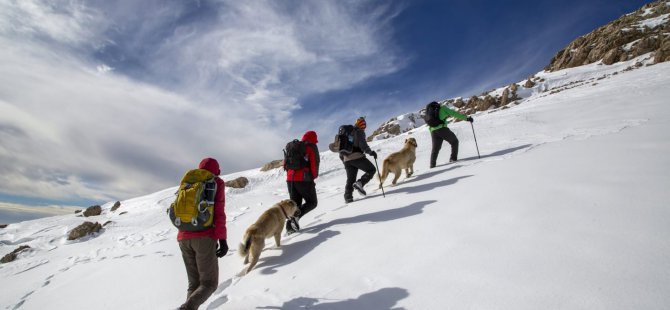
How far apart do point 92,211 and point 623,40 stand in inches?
3822

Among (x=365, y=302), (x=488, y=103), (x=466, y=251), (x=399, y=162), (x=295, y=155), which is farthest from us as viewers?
(x=488, y=103)

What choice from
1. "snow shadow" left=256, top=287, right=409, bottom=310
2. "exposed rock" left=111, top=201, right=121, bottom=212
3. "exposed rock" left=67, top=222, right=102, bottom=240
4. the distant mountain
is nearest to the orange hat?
"snow shadow" left=256, top=287, right=409, bottom=310

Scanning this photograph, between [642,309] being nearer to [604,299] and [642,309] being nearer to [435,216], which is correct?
[604,299]

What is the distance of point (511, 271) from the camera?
2.52 metres

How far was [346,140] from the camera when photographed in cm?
733

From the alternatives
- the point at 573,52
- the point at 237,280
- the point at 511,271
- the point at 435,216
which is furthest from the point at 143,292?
the point at 573,52

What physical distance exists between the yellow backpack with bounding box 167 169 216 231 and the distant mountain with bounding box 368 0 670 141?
152ft

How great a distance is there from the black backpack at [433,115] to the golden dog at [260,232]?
17.3 ft

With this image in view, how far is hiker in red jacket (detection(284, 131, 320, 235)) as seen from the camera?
6215 millimetres

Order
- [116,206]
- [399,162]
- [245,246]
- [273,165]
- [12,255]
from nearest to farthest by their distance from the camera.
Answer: [245,246], [399,162], [12,255], [116,206], [273,165]

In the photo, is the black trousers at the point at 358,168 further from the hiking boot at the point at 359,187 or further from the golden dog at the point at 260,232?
the golden dog at the point at 260,232

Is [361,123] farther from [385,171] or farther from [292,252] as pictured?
[292,252]

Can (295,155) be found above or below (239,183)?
above

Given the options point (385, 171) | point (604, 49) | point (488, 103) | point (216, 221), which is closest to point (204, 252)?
point (216, 221)
